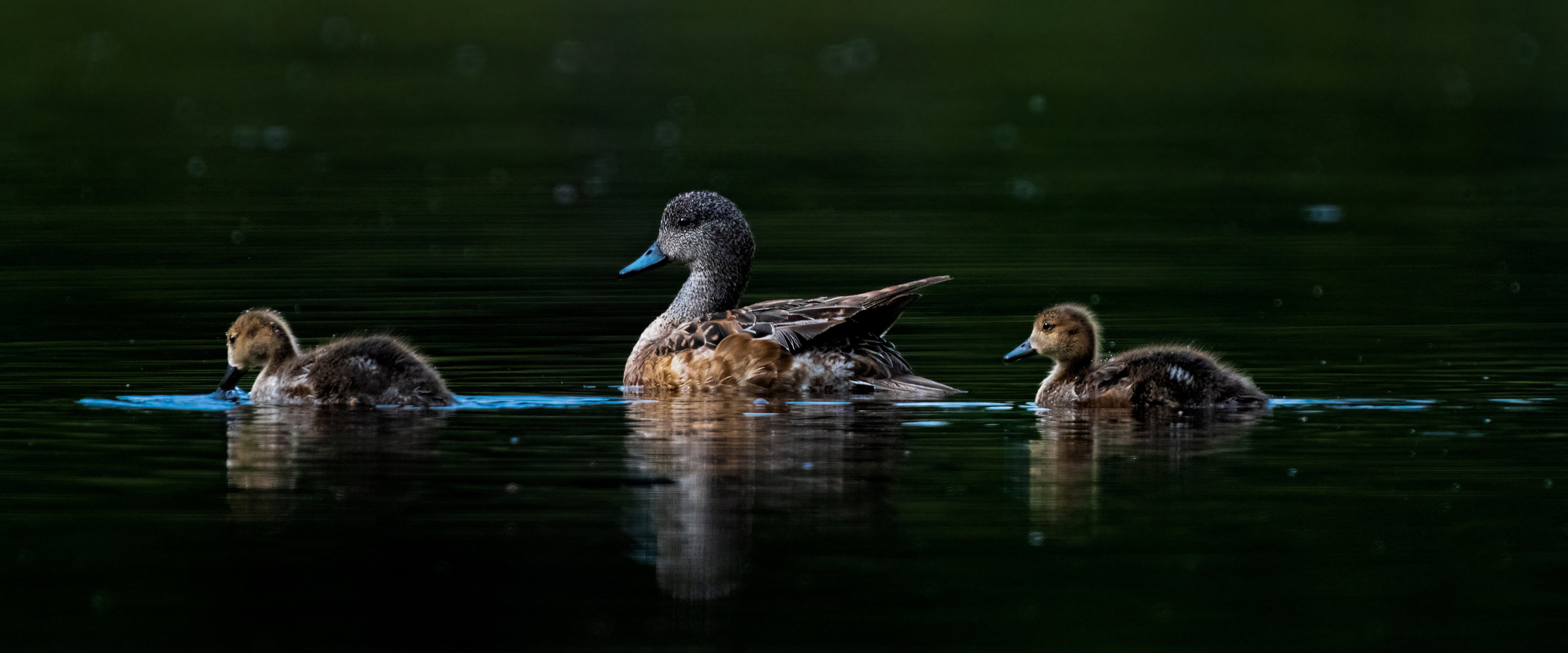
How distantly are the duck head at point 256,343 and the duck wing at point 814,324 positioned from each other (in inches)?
80.8

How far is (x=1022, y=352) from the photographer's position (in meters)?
11.5

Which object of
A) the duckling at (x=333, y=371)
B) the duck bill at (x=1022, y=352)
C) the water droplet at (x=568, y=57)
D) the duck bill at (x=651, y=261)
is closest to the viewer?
the duckling at (x=333, y=371)

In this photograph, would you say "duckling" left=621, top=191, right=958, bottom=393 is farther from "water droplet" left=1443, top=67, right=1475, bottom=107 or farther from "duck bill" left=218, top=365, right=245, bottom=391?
"water droplet" left=1443, top=67, right=1475, bottom=107

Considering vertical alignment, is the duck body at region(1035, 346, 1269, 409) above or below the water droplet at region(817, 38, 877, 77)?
below

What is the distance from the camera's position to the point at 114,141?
27000mm

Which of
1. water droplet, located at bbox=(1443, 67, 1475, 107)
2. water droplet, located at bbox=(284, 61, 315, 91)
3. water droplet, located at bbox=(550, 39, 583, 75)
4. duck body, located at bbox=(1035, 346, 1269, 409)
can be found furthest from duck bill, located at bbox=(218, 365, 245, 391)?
water droplet, located at bbox=(550, 39, 583, 75)

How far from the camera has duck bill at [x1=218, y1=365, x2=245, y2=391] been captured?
441 inches

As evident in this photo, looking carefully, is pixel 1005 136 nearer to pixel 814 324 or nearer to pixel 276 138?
pixel 276 138

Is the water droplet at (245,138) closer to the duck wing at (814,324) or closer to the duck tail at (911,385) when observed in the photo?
the duck wing at (814,324)

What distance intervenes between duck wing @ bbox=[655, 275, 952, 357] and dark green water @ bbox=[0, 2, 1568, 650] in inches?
24.3

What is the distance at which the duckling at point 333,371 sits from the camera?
1082 cm

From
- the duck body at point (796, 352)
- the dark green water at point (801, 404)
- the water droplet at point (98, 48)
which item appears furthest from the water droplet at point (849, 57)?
the duck body at point (796, 352)

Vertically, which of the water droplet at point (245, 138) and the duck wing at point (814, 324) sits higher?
the water droplet at point (245, 138)

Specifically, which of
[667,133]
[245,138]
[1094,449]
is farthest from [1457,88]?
[1094,449]
